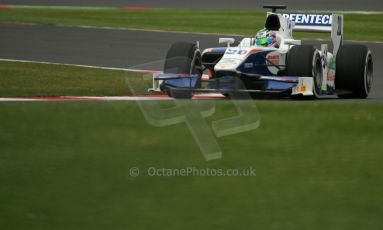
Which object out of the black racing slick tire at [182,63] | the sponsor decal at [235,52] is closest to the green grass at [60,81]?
the black racing slick tire at [182,63]

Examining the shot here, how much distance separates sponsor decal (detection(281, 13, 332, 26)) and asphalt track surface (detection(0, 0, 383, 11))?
631 inches

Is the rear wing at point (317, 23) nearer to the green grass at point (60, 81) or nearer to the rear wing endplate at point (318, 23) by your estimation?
the rear wing endplate at point (318, 23)

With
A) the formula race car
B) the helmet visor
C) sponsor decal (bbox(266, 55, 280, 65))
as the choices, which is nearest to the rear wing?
the formula race car

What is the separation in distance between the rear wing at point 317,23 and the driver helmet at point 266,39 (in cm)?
112

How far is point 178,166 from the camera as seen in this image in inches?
308

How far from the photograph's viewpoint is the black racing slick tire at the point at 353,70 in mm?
15578

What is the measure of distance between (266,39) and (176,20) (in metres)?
14.6

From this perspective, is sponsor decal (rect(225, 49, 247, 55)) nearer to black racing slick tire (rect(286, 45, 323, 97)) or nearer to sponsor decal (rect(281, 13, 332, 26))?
black racing slick tire (rect(286, 45, 323, 97))

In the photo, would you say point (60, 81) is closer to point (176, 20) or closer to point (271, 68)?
point (271, 68)

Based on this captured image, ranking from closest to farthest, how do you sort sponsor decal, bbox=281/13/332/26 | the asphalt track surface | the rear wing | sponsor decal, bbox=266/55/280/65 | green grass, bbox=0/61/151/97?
1. sponsor decal, bbox=266/55/280/65
2. green grass, bbox=0/61/151/97
3. the rear wing
4. sponsor decal, bbox=281/13/332/26
5. the asphalt track surface

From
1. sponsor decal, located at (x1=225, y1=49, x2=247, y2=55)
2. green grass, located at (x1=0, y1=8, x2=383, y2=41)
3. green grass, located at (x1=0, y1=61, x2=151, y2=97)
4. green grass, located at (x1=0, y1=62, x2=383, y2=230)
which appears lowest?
green grass, located at (x1=0, y1=8, x2=383, y2=41)

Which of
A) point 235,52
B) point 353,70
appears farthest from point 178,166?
point 353,70

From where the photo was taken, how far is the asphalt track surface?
110 feet

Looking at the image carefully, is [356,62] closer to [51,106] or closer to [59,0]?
[51,106]
